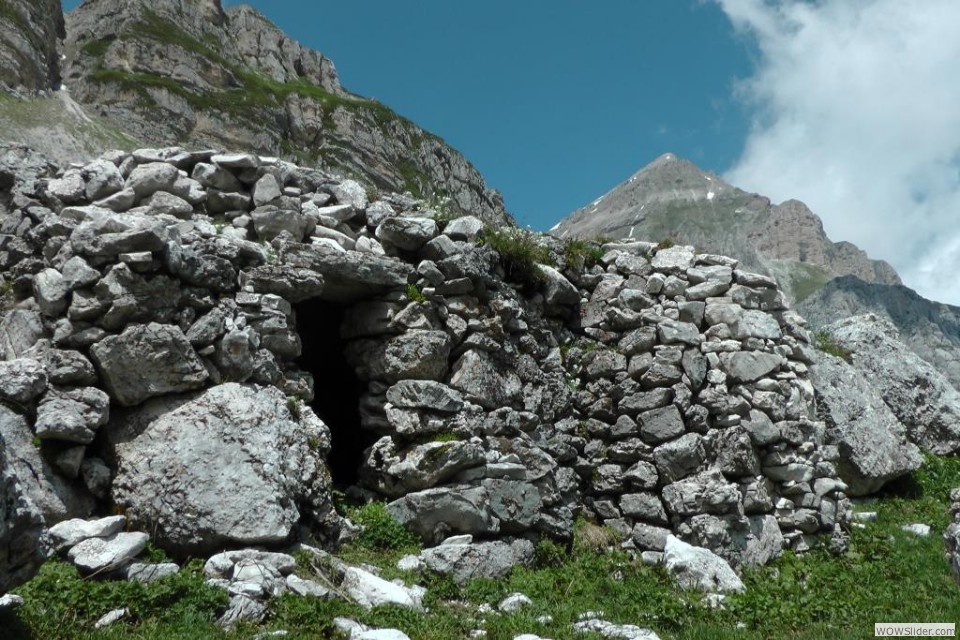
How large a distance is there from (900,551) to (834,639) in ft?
16.5

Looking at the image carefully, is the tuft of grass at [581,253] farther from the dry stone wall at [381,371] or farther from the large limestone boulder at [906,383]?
the large limestone boulder at [906,383]

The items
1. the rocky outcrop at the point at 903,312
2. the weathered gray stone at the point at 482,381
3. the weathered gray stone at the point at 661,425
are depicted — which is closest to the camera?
the weathered gray stone at the point at 482,381

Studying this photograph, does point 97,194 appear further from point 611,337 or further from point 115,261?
point 611,337

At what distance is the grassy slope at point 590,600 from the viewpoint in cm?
661

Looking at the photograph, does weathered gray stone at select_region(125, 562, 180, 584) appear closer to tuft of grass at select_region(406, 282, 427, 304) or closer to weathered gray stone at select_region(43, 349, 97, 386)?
weathered gray stone at select_region(43, 349, 97, 386)

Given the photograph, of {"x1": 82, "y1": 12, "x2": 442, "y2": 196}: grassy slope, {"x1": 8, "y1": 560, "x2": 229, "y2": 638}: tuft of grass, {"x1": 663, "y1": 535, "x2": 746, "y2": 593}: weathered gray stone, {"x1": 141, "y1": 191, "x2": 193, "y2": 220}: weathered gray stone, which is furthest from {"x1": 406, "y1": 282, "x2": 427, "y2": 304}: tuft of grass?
{"x1": 82, "y1": 12, "x2": 442, "y2": 196}: grassy slope

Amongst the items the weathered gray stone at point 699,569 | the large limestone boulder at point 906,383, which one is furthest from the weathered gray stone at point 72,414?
the large limestone boulder at point 906,383

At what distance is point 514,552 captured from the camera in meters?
10.2

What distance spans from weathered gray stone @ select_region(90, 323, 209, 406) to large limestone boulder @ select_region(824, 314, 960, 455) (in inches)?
617

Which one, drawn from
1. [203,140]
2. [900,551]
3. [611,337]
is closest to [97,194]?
[611,337]

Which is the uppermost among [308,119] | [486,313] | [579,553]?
[308,119]

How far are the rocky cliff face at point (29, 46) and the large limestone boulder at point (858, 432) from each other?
68392mm

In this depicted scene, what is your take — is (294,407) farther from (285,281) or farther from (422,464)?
(422,464)

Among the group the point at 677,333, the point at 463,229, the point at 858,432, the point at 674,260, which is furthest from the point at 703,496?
the point at 463,229
